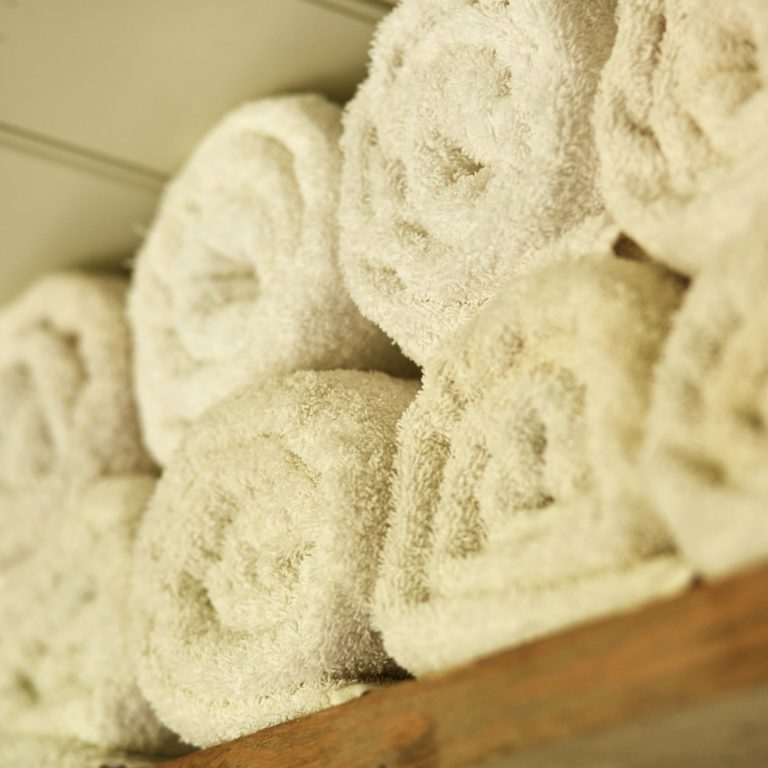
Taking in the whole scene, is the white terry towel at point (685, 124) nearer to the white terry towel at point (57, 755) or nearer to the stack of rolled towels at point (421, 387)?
the stack of rolled towels at point (421, 387)

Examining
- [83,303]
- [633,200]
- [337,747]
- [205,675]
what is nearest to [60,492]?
[83,303]

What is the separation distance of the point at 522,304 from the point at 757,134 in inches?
4.5

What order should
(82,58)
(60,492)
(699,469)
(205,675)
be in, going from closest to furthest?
(699,469)
(205,675)
(82,58)
(60,492)

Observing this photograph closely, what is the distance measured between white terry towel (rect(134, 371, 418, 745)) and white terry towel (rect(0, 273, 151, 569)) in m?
0.21

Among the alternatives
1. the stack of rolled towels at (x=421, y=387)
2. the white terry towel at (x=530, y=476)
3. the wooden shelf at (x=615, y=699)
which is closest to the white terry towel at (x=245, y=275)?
the stack of rolled towels at (x=421, y=387)

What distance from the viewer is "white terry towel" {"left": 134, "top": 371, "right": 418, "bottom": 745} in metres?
0.50

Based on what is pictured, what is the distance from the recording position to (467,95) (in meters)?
0.52

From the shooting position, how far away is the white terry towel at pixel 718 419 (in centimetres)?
30

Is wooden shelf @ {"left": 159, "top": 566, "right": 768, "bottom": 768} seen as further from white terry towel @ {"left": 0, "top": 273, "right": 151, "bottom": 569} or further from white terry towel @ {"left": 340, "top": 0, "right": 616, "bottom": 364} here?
white terry towel @ {"left": 0, "top": 273, "right": 151, "bottom": 569}

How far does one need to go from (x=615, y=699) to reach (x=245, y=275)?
1.56 feet

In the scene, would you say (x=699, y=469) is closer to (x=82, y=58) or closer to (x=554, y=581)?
(x=554, y=581)

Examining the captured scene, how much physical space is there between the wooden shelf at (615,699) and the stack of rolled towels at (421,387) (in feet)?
0.07

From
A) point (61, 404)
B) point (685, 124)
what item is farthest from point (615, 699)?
point (61, 404)

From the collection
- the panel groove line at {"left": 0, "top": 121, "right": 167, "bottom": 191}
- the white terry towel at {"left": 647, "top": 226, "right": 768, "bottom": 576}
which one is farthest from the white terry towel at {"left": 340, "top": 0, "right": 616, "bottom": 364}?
the panel groove line at {"left": 0, "top": 121, "right": 167, "bottom": 191}
